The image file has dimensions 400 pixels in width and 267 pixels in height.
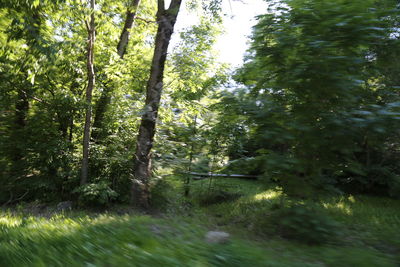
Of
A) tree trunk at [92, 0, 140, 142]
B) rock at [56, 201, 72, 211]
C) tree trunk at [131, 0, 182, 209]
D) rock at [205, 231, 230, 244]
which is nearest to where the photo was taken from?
rock at [205, 231, 230, 244]

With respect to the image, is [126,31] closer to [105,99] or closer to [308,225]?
[105,99]

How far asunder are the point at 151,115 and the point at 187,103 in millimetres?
3314

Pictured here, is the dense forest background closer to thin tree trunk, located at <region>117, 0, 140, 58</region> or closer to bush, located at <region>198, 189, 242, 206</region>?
thin tree trunk, located at <region>117, 0, 140, 58</region>

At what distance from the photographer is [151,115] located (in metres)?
9.65

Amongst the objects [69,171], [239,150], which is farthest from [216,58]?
[69,171]

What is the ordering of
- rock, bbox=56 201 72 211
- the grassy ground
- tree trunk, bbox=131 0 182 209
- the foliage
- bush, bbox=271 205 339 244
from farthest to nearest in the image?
rock, bbox=56 201 72 211
tree trunk, bbox=131 0 182 209
bush, bbox=271 205 339 244
the foliage
the grassy ground

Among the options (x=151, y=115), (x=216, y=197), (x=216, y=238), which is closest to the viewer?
(x=216, y=238)

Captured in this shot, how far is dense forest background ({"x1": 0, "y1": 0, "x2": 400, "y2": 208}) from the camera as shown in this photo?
15.4 feet

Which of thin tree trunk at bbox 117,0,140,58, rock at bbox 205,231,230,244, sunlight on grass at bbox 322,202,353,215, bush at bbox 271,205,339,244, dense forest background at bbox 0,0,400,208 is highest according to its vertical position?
thin tree trunk at bbox 117,0,140,58

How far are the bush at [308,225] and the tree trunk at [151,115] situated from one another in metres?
5.73

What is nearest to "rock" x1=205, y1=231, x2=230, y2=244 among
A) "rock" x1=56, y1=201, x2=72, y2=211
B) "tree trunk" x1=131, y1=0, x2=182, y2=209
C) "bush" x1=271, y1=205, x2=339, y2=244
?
"bush" x1=271, y1=205, x2=339, y2=244

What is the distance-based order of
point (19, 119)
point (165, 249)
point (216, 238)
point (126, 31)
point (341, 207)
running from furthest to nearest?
point (126, 31), point (19, 119), point (341, 207), point (216, 238), point (165, 249)

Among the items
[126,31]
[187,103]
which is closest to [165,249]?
[187,103]

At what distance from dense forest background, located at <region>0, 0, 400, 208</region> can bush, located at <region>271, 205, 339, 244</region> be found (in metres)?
0.34
